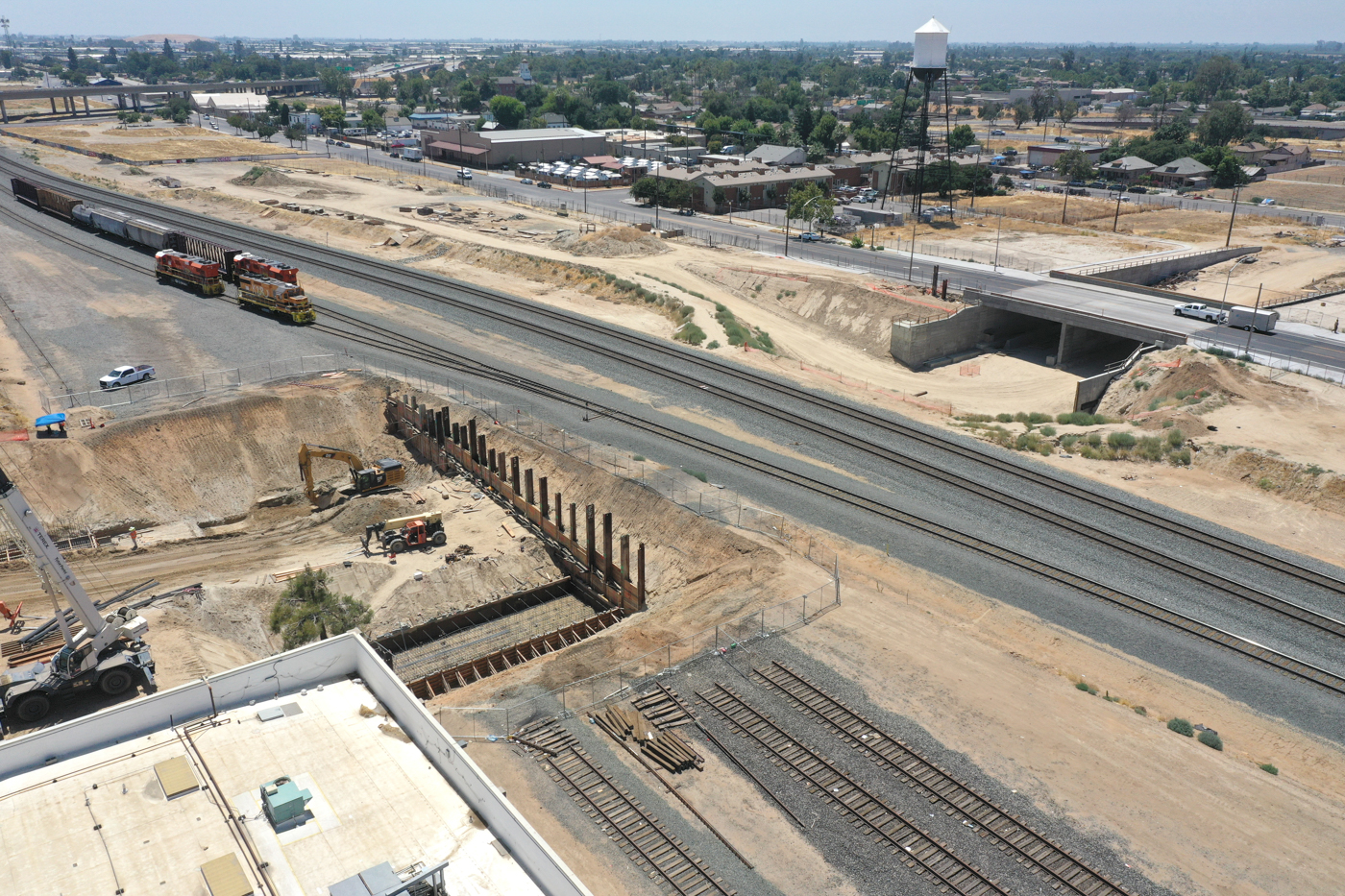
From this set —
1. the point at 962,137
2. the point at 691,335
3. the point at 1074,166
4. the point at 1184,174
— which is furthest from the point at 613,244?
the point at 962,137

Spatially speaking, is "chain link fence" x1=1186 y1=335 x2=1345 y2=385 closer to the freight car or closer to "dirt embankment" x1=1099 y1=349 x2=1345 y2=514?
"dirt embankment" x1=1099 y1=349 x2=1345 y2=514

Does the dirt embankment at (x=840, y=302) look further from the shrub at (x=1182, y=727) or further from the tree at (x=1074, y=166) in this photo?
the tree at (x=1074, y=166)

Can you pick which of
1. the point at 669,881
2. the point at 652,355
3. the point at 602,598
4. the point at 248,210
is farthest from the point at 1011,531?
the point at 248,210

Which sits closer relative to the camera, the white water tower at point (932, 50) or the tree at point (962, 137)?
the white water tower at point (932, 50)

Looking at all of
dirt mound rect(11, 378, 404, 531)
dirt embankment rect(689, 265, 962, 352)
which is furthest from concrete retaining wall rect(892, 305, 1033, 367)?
dirt mound rect(11, 378, 404, 531)

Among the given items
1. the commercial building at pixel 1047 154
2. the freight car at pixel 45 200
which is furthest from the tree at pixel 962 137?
the freight car at pixel 45 200

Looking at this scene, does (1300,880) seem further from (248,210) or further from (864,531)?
(248,210)
